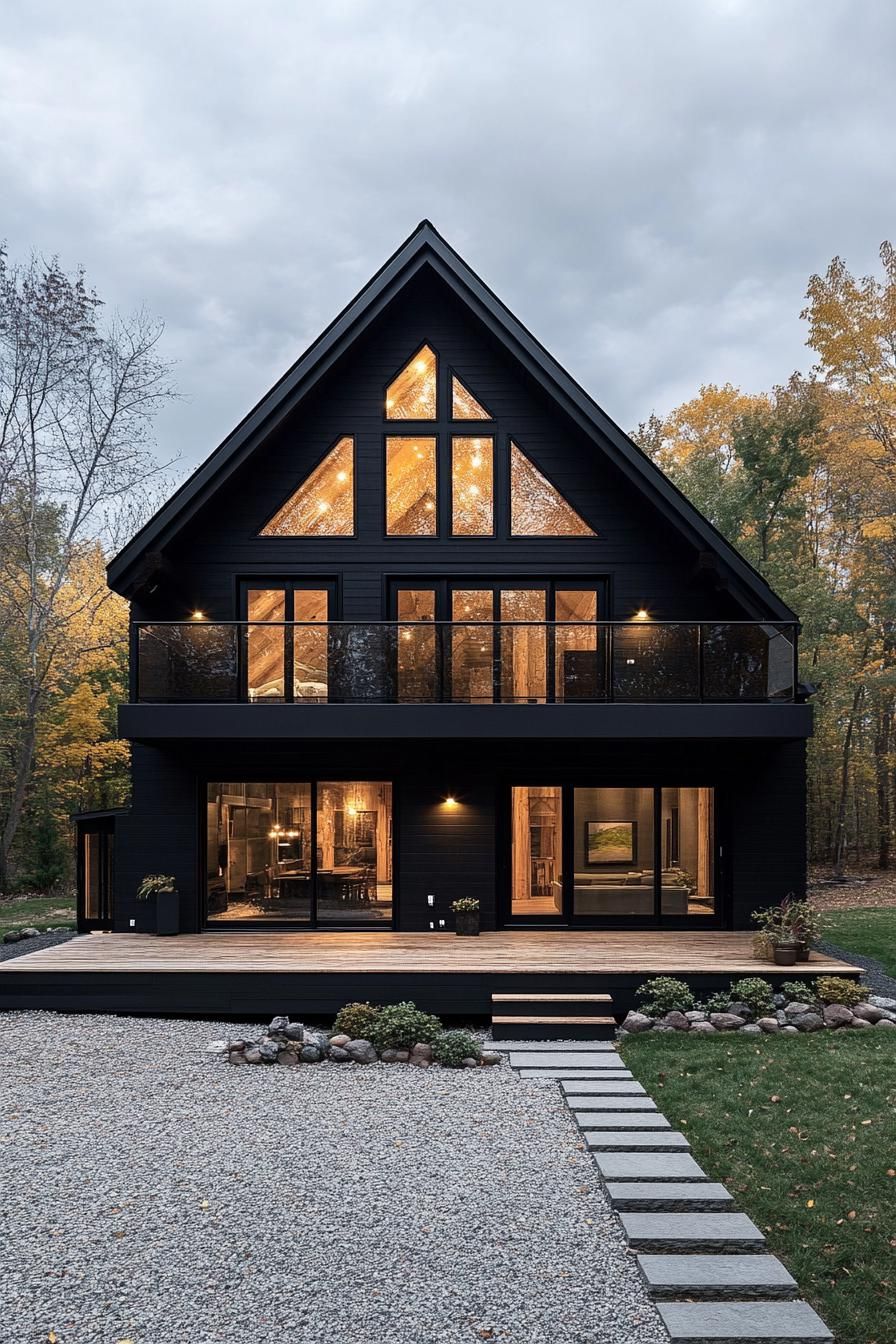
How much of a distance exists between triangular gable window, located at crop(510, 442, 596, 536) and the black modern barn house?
0.04 m

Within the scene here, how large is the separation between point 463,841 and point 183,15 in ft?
53.6

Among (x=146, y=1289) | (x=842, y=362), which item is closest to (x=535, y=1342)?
(x=146, y=1289)

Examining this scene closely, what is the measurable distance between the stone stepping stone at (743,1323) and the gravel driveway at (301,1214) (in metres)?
0.12

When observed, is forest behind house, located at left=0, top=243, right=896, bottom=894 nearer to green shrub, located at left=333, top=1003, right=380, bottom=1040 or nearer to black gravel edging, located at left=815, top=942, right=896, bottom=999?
black gravel edging, located at left=815, top=942, right=896, bottom=999

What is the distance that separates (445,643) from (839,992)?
6.12 m

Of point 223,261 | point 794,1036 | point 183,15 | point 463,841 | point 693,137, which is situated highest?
point 223,261

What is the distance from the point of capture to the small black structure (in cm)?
1158

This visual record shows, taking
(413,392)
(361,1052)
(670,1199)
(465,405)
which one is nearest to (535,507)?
(465,405)

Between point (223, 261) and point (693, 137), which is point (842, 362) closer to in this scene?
point (693, 137)

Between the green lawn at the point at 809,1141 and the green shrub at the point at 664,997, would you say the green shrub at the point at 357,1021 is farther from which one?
the green shrub at the point at 664,997

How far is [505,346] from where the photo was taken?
39.6 feet

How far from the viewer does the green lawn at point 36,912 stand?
15.4 metres

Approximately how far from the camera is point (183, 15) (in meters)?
16.5

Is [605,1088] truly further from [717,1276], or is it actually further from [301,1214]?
[301,1214]
